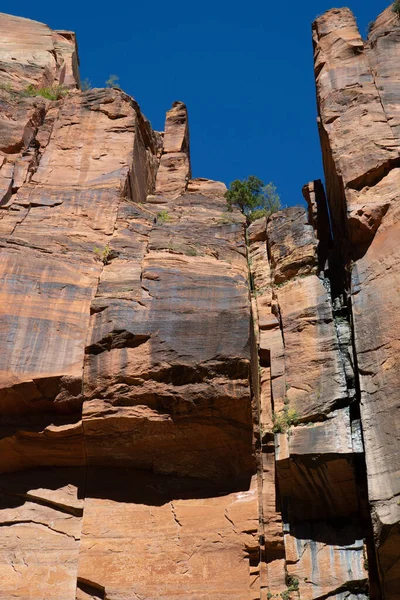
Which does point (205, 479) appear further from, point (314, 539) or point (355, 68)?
point (355, 68)

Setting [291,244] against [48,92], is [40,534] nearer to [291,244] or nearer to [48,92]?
[291,244]

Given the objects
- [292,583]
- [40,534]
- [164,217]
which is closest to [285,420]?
[292,583]

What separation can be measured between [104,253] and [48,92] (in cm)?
975

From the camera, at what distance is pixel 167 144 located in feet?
79.3

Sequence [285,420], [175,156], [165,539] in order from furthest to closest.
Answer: [175,156]
[285,420]
[165,539]

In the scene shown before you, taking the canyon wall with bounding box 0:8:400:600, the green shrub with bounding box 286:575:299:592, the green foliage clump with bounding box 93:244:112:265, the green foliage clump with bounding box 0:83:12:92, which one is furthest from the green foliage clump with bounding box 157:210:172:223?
the green shrub with bounding box 286:575:299:592

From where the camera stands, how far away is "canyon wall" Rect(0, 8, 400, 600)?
1138cm

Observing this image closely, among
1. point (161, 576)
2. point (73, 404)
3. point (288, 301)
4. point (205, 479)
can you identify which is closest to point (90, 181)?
point (288, 301)

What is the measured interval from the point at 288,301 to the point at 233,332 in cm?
300

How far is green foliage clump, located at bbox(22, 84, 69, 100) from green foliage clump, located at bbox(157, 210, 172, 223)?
24.1 feet

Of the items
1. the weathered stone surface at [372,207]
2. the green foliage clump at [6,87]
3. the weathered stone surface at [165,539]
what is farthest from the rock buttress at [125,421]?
the green foliage clump at [6,87]

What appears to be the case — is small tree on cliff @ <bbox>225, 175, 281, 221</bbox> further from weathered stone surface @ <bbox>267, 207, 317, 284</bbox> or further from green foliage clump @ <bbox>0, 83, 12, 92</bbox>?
green foliage clump @ <bbox>0, 83, 12, 92</bbox>

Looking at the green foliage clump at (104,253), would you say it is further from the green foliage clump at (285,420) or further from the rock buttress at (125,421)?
the green foliage clump at (285,420)

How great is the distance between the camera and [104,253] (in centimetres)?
1527
